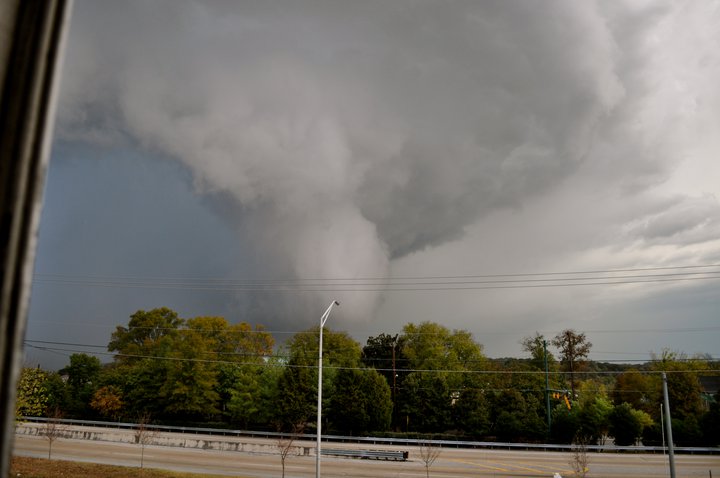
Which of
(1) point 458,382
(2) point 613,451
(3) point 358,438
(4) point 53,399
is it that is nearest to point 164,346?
(4) point 53,399

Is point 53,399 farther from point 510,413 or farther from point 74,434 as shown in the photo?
point 510,413

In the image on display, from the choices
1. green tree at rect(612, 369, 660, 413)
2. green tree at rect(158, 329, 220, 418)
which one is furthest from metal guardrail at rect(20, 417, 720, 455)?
green tree at rect(612, 369, 660, 413)

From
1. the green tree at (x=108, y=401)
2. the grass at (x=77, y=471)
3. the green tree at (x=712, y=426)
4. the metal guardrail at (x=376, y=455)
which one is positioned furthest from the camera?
the green tree at (x=108, y=401)

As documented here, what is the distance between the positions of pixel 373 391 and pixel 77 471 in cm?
2931

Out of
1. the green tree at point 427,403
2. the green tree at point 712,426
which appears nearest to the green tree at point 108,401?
the green tree at point 427,403

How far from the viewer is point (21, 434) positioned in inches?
1907

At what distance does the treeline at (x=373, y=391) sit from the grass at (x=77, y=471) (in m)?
22.5

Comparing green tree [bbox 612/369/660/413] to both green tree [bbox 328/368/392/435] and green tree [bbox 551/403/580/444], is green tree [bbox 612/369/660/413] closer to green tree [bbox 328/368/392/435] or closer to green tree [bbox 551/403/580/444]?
green tree [bbox 551/403/580/444]

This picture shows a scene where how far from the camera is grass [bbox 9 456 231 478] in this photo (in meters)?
24.5

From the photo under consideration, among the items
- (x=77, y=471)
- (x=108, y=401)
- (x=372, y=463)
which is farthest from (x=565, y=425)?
(x=108, y=401)

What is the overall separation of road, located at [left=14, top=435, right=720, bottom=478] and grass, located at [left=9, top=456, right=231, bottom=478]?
268 centimetres

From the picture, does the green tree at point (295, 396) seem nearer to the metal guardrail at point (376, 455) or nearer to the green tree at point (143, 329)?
the metal guardrail at point (376, 455)

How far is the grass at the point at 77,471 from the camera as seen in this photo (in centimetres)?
2445

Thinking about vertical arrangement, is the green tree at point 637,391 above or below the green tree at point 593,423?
above
